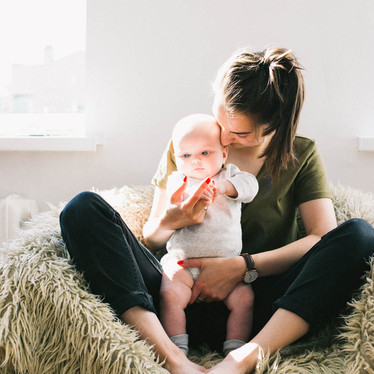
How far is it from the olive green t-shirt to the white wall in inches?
20.9

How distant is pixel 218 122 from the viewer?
1379mm

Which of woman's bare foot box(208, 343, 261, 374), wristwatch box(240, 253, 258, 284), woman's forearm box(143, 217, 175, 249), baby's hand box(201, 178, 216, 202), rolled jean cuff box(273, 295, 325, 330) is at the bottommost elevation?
woman's bare foot box(208, 343, 261, 374)

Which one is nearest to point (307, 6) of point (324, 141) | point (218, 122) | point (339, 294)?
point (324, 141)

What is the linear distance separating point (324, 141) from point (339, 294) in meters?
0.97

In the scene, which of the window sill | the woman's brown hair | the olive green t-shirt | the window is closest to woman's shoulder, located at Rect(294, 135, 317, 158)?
the olive green t-shirt

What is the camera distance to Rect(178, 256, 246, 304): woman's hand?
129cm

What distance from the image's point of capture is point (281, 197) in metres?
1.51

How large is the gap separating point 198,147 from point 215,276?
0.34m

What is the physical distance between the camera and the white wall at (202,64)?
1992 millimetres

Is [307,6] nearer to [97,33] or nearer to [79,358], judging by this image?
[97,33]

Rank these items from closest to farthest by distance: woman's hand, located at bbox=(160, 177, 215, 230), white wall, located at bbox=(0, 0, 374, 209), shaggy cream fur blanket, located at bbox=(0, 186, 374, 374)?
shaggy cream fur blanket, located at bbox=(0, 186, 374, 374) < woman's hand, located at bbox=(160, 177, 215, 230) < white wall, located at bbox=(0, 0, 374, 209)

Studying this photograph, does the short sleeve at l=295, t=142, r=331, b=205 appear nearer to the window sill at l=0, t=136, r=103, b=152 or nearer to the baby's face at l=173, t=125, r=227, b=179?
the baby's face at l=173, t=125, r=227, b=179

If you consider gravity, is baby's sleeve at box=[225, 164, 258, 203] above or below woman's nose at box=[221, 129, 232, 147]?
below

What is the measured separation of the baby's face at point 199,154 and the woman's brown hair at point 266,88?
0.09 meters
